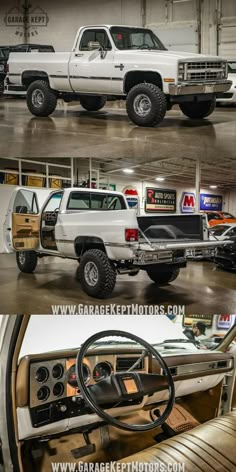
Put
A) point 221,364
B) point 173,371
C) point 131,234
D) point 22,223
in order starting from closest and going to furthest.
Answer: point 131,234 → point 22,223 → point 173,371 → point 221,364

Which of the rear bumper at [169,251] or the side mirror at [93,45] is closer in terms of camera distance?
the rear bumper at [169,251]

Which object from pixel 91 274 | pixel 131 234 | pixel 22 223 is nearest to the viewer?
pixel 131 234

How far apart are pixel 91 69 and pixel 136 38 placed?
0.87ft

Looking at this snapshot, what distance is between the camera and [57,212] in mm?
2135

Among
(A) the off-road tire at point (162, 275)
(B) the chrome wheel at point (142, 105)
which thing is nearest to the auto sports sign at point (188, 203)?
(A) the off-road tire at point (162, 275)

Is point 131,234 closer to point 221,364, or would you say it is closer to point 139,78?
point 139,78

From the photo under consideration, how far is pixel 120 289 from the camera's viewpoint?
82.3 inches

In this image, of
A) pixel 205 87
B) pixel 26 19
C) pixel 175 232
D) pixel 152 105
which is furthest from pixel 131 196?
pixel 26 19

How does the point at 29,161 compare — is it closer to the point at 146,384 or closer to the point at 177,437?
the point at 146,384

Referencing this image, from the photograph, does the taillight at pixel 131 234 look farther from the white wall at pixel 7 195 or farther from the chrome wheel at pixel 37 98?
the chrome wheel at pixel 37 98

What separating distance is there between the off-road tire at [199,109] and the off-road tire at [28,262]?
0.90 meters

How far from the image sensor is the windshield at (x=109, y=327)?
2156 mm

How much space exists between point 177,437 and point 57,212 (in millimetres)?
1147

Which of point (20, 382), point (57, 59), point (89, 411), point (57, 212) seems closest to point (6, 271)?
point (57, 212)
